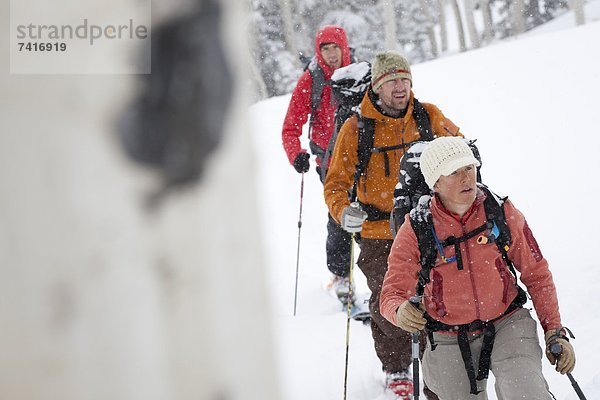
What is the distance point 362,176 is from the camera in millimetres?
4566

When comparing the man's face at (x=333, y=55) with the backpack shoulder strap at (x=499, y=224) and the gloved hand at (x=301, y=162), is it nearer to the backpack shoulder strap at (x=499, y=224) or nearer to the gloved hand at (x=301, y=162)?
the gloved hand at (x=301, y=162)

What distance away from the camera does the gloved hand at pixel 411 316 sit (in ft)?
10.4

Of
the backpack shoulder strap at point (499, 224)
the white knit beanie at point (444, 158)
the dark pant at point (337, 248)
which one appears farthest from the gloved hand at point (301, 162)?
the backpack shoulder strap at point (499, 224)

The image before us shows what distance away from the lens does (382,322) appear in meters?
4.51

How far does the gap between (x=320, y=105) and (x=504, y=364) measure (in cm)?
378

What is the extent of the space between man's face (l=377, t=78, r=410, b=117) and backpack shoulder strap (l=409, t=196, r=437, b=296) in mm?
1130

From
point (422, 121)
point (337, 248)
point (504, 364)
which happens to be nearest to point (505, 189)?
point (337, 248)

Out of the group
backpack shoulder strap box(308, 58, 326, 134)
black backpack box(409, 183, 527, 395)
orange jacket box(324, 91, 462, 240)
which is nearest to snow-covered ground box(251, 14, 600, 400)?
orange jacket box(324, 91, 462, 240)

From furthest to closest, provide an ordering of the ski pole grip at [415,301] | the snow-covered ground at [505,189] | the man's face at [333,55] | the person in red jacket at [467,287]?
the man's face at [333,55], the snow-covered ground at [505,189], the person in red jacket at [467,287], the ski pole grip at [415,301]

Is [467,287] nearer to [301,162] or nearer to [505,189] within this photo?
[301,162]

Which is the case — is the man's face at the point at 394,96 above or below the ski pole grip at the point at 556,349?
above

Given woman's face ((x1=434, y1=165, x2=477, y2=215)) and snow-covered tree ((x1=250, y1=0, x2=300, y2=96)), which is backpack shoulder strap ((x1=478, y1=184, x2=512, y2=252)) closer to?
woman's face ((x1=434, y1=165, x2=477, y2=215))

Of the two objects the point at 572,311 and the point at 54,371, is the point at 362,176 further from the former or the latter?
the point at 54,371

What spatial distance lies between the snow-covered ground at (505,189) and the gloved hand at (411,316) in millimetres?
889
